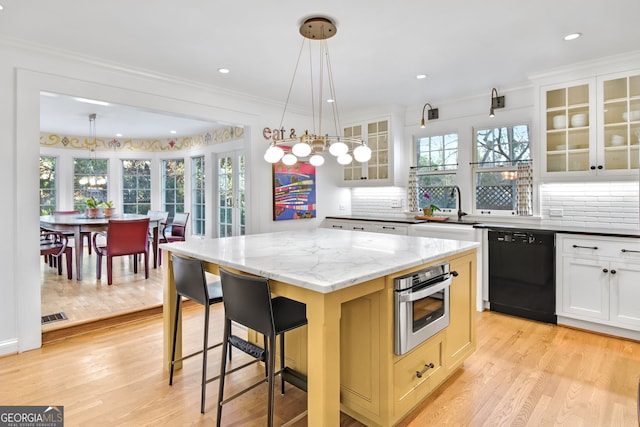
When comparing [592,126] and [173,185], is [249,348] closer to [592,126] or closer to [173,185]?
[592,126]

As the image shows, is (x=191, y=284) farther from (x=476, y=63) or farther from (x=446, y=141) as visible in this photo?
(x=446, y=141)

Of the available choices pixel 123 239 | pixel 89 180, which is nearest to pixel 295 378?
pixel 123 239

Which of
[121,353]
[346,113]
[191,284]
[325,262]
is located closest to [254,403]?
[191,284]

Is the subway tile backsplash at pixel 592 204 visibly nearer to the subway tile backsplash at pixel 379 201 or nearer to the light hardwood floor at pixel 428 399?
the light hardwood floor at pixel 428 399

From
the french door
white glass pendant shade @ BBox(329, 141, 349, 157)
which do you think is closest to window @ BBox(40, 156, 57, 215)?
the french door

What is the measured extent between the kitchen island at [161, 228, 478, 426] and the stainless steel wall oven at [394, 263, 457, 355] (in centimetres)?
5

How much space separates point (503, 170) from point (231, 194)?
441 centimetres

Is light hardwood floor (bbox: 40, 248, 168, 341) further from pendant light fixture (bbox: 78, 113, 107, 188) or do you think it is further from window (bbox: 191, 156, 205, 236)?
pendant light fixture (bbox: 78, 113, 107, 188)

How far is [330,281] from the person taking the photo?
1.55 m

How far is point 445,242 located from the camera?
273 centimetres

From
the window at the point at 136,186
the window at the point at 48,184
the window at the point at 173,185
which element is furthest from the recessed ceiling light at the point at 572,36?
the window at the point at 48,184

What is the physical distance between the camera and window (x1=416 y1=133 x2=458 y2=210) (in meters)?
4.80

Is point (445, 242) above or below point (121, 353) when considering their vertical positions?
above

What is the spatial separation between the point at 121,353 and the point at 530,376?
10.2ft
